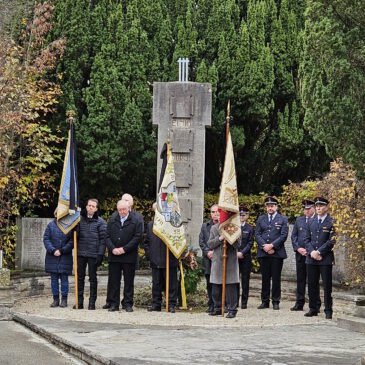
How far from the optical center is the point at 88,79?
21.3m

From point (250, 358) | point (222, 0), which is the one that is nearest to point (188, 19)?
point (222, 0)

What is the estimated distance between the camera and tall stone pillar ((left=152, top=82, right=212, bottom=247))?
1709cm

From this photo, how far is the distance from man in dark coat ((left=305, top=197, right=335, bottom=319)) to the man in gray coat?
115 cm

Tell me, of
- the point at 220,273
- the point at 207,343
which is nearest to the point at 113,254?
the point at 220,273

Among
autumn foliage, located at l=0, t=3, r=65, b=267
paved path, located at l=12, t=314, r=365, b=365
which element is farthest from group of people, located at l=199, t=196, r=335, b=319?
autumn foliage, located at l=0, t=3, r=65, b=267

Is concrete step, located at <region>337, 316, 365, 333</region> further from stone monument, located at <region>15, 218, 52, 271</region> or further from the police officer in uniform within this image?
stone monument, located at <region>15, 218, 52, 271</region>

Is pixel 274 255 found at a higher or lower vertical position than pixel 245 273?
higher

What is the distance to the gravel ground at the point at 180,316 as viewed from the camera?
41.6 feet

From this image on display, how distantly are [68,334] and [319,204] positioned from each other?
4.70 meters

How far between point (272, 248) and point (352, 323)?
12.2ft

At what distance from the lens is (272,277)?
15.0 metres

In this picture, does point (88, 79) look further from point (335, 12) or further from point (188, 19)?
point (335, 12)

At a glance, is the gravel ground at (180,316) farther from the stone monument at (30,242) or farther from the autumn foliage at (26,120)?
the stone monument at (30,242)

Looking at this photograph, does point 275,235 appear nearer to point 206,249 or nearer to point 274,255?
point 274,255
